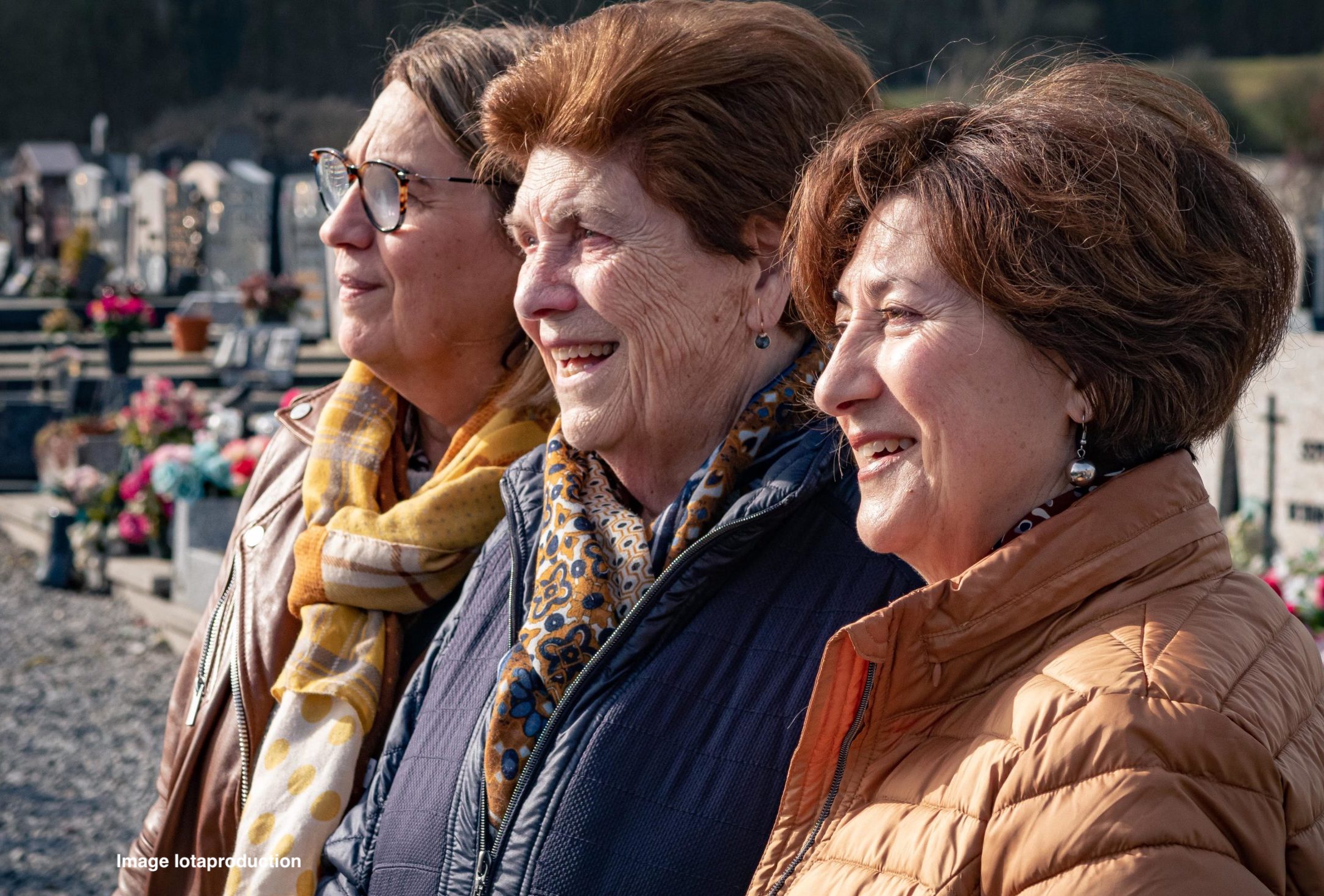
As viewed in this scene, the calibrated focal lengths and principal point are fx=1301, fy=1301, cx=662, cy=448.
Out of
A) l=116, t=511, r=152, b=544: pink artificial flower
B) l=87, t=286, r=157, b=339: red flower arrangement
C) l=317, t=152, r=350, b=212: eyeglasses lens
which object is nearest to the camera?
l=317, t=152, r=350, b=212: eyeglasses lens

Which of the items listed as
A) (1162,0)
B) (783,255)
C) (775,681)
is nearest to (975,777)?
(775,681)

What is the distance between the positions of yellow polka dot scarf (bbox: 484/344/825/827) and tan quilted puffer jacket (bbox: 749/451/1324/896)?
42 centimetres

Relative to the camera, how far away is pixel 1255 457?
6.21 metres

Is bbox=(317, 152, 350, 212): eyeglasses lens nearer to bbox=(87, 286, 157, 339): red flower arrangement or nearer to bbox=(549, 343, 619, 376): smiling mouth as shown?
bbox=(549, 343, 619, 376): smiling mouth

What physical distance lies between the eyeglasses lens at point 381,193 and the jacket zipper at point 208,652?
0.69 metres

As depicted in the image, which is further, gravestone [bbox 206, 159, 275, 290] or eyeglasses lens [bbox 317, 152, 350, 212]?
gravestone [bbox 206, 159, 275, 290]

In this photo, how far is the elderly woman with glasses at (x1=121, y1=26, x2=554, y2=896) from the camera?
2.19 meters

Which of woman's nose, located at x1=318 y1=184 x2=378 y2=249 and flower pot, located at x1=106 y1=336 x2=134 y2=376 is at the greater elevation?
woman's nose, located at x1=318 y1=184 x2=378 y2=249

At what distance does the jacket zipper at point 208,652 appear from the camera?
7.71 feet

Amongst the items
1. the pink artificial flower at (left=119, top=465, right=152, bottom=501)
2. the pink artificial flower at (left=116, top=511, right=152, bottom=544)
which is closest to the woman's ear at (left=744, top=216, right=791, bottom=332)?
the pink artificial flower at (left=119, top=465, right=152, bottom=501)

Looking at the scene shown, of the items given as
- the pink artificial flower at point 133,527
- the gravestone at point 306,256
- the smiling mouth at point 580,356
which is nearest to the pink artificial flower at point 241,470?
the pink artificial flower at point 133,527

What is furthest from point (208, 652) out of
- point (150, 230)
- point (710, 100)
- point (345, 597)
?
point (150, 230)

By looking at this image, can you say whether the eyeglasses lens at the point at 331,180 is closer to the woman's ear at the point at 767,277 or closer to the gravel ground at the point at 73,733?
the woman's ear at the point at 767,277

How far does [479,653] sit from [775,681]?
53 cm
